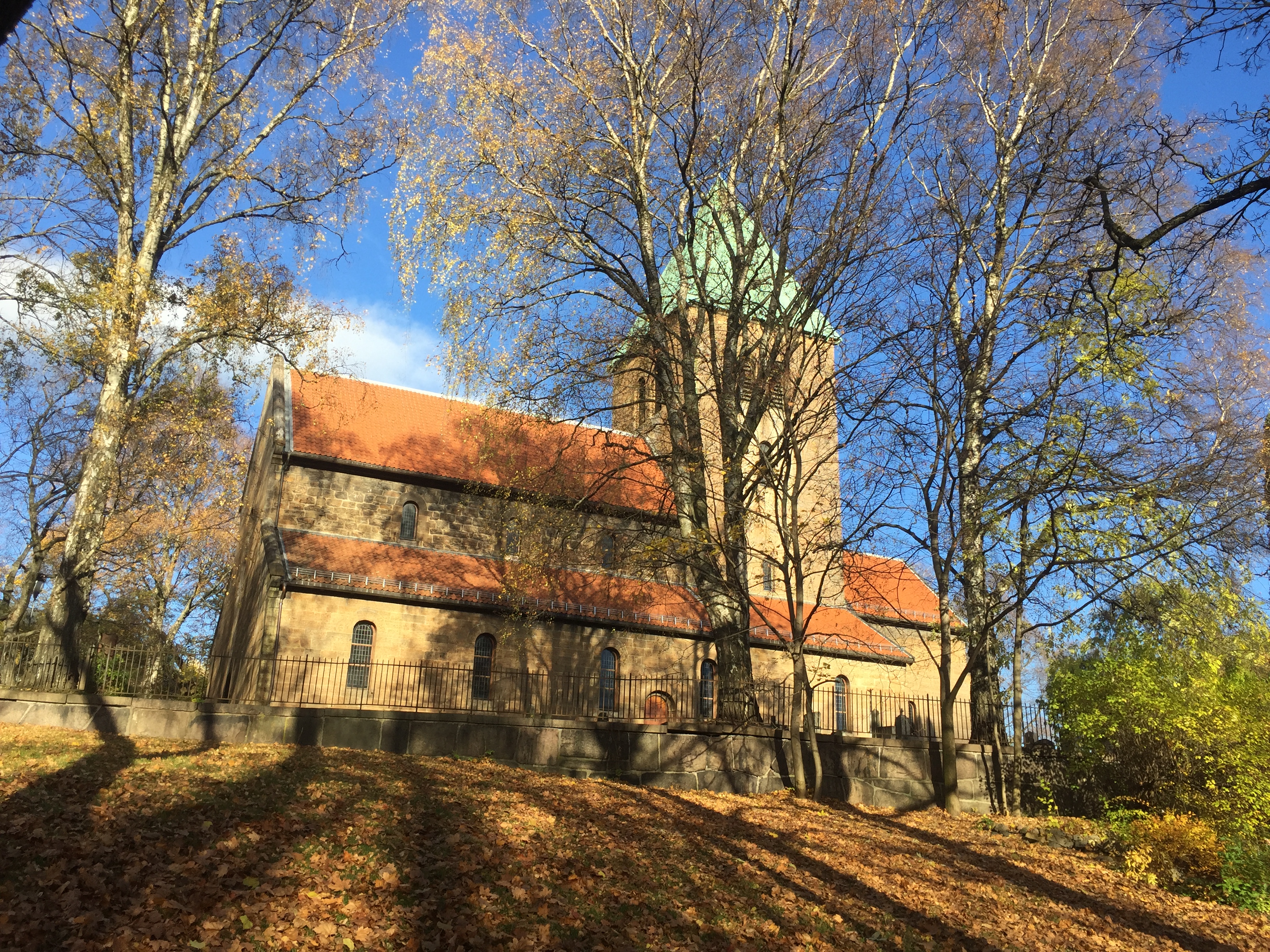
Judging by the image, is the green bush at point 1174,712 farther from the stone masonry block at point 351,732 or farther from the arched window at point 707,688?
the stone masonry block at point 351,732

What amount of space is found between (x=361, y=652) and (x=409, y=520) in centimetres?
397

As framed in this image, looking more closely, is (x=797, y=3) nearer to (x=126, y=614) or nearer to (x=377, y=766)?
(x=377, y=766)

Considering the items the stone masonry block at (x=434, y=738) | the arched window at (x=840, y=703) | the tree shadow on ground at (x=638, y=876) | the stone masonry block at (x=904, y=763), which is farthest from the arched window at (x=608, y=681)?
the tree shadow on ground at (x=638, y=876)

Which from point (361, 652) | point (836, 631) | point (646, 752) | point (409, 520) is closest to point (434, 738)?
point (646, 752)

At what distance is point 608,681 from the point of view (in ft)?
77.2

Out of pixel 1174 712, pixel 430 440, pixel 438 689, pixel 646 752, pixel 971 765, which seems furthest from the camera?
pixel 430 440

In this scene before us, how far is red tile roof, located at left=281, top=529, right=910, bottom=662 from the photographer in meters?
20.9

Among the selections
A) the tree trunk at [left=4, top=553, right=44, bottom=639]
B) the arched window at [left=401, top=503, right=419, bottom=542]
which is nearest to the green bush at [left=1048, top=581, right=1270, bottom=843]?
the arched window at [left=401, top=503, right=419, bottom=542]

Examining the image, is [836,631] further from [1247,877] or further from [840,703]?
[1247,877]

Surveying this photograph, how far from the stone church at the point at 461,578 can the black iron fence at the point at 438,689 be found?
0.26ft

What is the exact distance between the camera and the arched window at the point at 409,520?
23.4m

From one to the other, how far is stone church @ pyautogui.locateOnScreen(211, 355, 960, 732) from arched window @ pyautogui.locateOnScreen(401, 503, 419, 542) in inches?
1.5

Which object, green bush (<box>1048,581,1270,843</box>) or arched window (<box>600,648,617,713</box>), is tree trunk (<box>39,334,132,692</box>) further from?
green bush (<box>1048,581,1270,843</box>)

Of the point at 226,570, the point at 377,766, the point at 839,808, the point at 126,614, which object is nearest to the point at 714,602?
the point at 839,808
